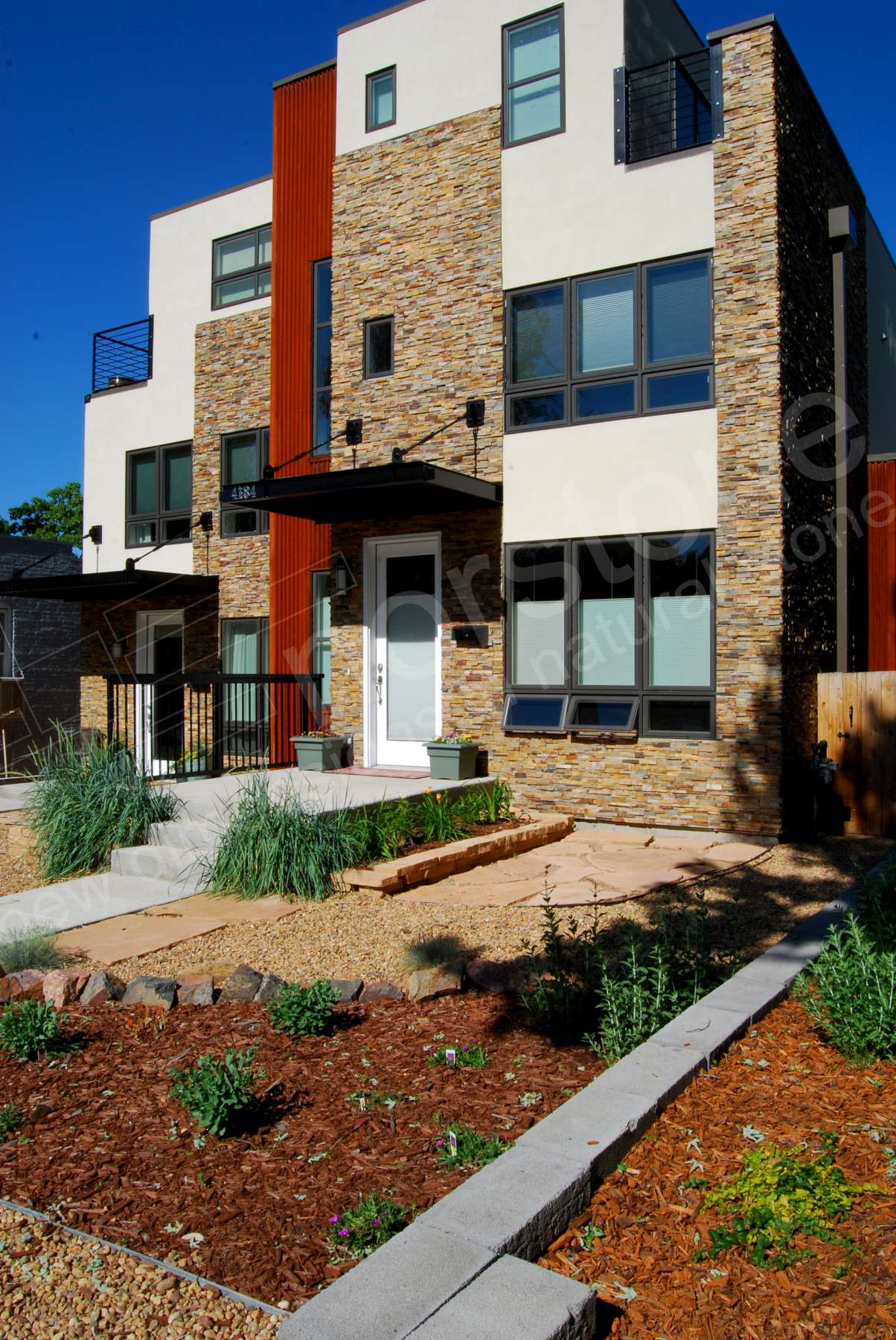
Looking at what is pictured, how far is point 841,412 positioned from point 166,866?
823 cm

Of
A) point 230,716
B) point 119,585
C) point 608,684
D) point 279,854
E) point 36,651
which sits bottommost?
point 279,854

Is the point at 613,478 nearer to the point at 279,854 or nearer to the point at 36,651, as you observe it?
the point at 279,854

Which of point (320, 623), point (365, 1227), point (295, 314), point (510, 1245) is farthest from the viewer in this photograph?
point (295, 314)

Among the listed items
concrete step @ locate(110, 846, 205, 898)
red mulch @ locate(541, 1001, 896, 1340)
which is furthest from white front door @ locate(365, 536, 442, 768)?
red mulch @ locate(541, 1001, 896, 1340)

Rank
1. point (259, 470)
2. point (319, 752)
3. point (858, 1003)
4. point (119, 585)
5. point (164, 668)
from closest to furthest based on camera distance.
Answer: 1. point (858, 1003)
2. point (319, 752)
3. point (119, 585)
4. point (259, 470)
5. point (164, 668)

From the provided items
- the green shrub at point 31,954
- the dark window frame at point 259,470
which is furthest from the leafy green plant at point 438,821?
the dark window frame at point 259,470

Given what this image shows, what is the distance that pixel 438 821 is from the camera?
8352 mm

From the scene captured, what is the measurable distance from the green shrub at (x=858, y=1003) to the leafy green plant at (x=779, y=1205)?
32.8 inches

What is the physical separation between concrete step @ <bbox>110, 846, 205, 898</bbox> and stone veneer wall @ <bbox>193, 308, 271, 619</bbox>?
6.72 m

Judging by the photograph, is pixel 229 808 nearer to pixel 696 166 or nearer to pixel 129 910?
pixel 129 910

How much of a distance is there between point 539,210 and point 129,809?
7004 millimetres

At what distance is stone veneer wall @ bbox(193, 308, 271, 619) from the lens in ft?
46.1

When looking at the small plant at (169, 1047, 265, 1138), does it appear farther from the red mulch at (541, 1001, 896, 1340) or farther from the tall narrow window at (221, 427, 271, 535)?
the tall narrow window at (221, 427, 271, 535)

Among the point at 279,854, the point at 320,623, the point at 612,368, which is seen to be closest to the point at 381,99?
the point at 612,368
